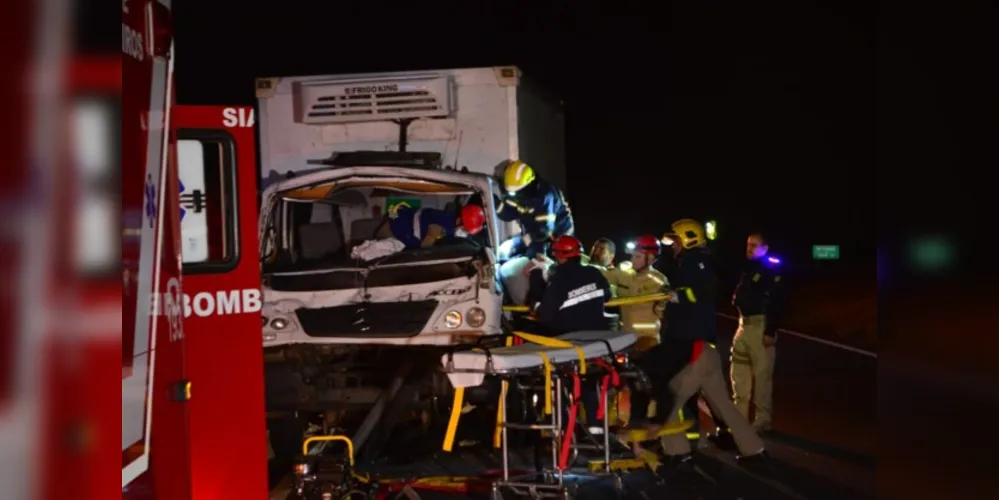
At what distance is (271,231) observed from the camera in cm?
1009

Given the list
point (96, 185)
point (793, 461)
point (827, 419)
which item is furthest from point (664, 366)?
point (96, 185)

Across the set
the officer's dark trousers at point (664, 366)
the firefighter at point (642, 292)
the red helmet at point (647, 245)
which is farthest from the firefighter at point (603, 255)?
the officer's dark trousers at point (664, 366)

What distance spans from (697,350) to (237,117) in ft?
17.9

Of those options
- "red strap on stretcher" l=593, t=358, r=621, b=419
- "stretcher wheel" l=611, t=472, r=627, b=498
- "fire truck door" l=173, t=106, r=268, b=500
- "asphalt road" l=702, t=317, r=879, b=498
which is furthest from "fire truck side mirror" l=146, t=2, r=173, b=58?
"asphalt road" l=702, t=317, r=879, b=498

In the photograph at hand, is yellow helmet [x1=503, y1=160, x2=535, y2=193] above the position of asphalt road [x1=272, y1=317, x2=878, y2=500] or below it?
above

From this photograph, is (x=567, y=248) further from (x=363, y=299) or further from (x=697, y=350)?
(x=363, y=299)

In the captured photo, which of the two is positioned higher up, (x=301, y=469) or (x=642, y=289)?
(x=642, y=289)

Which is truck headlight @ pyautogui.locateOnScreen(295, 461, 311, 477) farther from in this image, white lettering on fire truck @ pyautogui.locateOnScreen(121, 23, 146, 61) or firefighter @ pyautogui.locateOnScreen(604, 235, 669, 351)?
firefighter @ pyautogui.locateOnScreen(604, 235, 669, 351)

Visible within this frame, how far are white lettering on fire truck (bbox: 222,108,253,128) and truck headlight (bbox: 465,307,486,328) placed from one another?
4.38m

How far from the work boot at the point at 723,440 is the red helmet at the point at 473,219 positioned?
300cm

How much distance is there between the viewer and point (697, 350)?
920cm

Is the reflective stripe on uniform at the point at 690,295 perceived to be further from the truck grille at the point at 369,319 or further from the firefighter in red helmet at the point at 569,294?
the truck grille at the point at 369,319

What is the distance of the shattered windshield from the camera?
9.39m

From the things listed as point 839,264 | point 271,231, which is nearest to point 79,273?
point 271,231
